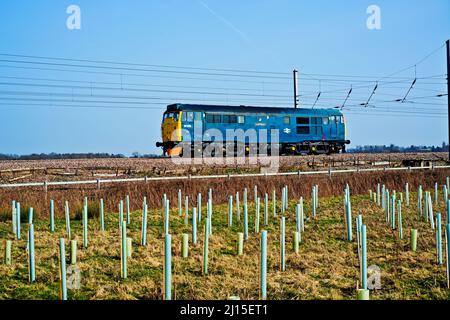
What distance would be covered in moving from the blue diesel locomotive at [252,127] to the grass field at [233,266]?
1561 cm

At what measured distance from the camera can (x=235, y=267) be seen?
6.43m

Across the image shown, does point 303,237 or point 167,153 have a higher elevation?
point 167,153

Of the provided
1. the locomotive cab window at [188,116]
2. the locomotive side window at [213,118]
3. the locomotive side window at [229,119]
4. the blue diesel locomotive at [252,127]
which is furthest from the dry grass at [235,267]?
the locomotive side window at [229,119]

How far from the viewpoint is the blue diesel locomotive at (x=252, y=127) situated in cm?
2533

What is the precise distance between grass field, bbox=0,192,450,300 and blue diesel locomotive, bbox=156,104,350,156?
15614mm

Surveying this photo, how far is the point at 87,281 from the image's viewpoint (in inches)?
228

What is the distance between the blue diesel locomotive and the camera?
997 inches

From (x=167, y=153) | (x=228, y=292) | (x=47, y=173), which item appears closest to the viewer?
(x=228, y=292)

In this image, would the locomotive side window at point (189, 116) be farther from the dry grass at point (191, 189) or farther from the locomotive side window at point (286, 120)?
the dry grass at point (191, 189)

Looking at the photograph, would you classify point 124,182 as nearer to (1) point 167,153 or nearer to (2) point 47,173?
(2) point 47,173

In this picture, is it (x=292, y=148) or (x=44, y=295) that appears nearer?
(x=44, y=295)

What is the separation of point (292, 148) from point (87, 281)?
24586 mm

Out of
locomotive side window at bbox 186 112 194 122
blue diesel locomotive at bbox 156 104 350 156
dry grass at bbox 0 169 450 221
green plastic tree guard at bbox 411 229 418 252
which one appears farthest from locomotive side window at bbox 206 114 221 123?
green plastic tree guard at bbox 411 229 418 252
